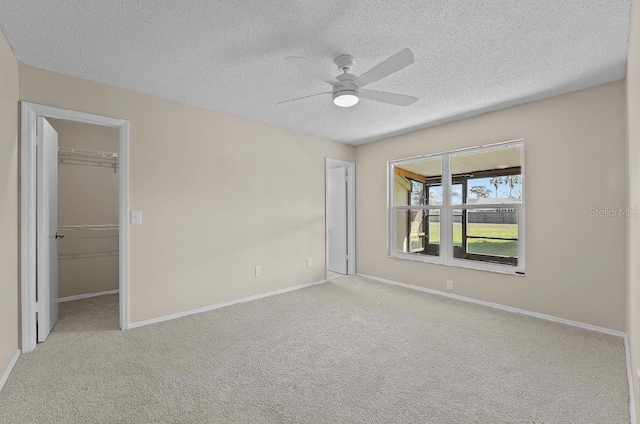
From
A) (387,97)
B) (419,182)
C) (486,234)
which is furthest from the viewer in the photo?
(419,182)

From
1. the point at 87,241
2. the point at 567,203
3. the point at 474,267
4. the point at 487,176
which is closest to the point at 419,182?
the point at 487,176

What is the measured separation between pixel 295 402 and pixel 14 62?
333 cm

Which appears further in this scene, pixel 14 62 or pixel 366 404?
pixel 14 62

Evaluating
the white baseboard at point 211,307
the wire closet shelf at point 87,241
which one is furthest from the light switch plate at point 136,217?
the wire closet shelf at point 87,241

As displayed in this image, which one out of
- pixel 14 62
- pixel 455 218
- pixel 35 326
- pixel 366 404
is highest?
pixel 14 62

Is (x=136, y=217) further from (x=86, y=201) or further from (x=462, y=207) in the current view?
(x=462, y=207)

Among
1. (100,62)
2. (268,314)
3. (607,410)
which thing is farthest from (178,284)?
(607,410)

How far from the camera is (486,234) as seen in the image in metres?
4.25

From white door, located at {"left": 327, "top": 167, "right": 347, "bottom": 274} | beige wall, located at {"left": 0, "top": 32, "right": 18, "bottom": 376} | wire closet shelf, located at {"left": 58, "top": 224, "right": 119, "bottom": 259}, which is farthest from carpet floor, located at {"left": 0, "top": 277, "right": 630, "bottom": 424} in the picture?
white door, located at {"left": 327, "top": 167, "right": 347, "bottom": 274}

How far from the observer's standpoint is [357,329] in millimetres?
2906

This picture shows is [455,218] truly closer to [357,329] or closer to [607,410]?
[357,329]

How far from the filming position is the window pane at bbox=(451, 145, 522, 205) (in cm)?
374

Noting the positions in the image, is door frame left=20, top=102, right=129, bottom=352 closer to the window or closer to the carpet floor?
the carpet floor

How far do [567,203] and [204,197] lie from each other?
398cm
